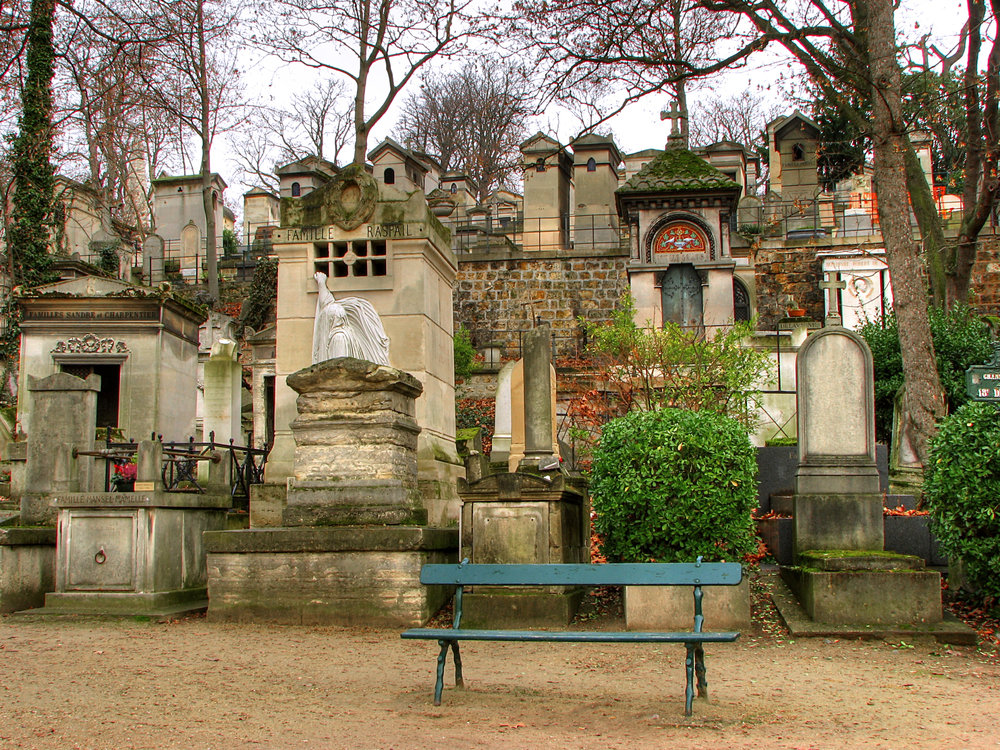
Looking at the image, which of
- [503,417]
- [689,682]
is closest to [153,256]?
[503,417]

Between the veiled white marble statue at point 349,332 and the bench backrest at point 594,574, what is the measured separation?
3.77m

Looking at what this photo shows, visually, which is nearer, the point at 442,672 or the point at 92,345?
the point at 442,672

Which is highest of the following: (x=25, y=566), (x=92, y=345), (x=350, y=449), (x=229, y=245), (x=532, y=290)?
(x=229, y=245)

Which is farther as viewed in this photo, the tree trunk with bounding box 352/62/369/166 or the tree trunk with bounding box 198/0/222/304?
the tree trunk with bounding box 198/0/222/304

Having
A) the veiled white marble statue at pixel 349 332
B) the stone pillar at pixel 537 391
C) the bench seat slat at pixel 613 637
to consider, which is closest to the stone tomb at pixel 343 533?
the veiled white marble statue at pixel 349 332

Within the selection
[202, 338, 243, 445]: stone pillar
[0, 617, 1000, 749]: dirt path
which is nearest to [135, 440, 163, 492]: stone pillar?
[0, 617, 1000, 749]: dirt path

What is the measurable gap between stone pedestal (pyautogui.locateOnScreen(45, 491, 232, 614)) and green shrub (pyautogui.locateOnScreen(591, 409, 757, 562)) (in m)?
3.97

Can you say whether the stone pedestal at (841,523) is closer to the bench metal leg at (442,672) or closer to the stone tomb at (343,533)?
the stone tomb at (343,533)

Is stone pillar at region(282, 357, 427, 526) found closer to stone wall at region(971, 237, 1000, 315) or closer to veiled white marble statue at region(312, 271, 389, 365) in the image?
veiled white marble statue at region(312, 271, 389, 365)

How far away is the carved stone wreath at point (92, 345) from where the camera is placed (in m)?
14.4

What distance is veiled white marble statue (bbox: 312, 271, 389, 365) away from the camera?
916 cm

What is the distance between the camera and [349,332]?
9.20m

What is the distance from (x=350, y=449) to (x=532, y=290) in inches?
708

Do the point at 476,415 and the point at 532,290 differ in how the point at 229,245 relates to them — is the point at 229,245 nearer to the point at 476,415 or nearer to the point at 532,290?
the point at 532,290
